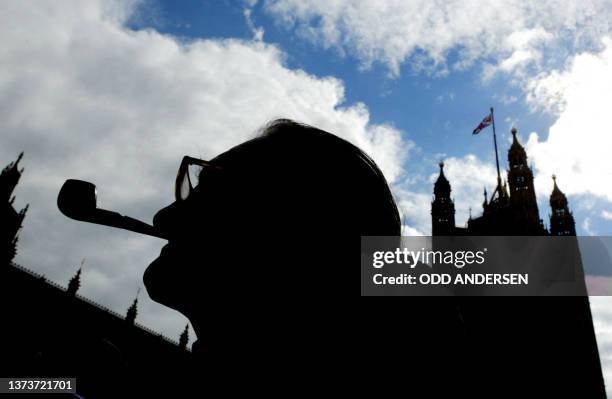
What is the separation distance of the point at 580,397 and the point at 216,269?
43.3 metres

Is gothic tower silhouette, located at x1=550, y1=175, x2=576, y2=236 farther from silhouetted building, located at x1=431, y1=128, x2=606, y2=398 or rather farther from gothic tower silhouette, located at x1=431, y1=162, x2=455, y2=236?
gothic tower silhouette, located at x1=431, y1=162, x2=455, y2=236

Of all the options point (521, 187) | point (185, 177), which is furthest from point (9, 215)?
point (521, 187)

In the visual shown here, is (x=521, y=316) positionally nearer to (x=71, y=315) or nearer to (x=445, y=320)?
(x=445, y=320)

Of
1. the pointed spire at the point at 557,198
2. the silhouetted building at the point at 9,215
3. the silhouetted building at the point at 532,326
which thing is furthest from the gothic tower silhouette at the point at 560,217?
the silhouetted building at the point at 9,215

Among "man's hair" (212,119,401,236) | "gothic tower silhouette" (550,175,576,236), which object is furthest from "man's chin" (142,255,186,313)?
"gothic tower silhouette" (550,175,576,236)

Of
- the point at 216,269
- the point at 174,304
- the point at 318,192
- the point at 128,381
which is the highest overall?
the point at 318,192

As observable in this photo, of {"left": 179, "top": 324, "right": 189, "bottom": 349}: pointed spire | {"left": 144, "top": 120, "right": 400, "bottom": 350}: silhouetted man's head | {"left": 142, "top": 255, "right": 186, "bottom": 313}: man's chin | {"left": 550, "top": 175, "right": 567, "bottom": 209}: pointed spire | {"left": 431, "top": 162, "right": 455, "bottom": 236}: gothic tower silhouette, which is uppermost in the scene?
{"left": 550, "top": 175, "right": 567, "bottom": 209}: pointed spire

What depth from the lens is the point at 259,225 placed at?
1.87 meters

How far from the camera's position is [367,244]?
6.89 ft

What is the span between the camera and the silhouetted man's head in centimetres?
182

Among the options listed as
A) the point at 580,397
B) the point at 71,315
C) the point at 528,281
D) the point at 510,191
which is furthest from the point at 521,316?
the point at 71,315

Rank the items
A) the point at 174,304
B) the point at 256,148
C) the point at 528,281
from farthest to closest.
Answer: the point at 528,281 < the point at 256,148 < the point at 174,304

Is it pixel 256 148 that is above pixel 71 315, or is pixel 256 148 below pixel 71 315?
below

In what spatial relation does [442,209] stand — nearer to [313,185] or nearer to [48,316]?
[313,185]
